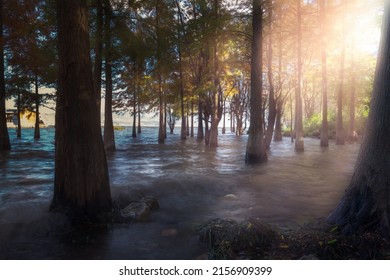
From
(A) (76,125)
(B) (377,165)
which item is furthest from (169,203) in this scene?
(B) (377,165)

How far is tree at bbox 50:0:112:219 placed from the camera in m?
6.21

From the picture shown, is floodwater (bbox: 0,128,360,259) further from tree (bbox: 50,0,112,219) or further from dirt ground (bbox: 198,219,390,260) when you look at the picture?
tree (bbox: 50,0,112,219)

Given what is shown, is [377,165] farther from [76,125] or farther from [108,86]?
[108,86]

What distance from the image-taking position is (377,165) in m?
5.14

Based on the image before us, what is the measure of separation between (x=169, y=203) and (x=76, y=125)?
12.0 feet

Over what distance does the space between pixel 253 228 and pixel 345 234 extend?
1.49 m

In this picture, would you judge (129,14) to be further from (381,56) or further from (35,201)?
(381,56)

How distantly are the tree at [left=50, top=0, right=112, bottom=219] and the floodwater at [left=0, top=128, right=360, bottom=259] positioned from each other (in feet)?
1.91

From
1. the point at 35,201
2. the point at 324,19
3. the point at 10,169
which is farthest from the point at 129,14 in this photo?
the point at 35,201

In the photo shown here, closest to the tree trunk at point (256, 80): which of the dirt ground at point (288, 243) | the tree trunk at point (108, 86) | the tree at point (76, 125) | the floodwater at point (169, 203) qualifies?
the floodwater at point (169, 203)

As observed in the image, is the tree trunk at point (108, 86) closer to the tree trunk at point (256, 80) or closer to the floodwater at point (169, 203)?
the floodwater at point (169, 203)

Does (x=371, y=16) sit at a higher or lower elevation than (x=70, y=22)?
higher

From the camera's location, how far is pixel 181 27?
2512 cm

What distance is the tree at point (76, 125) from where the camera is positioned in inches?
245
